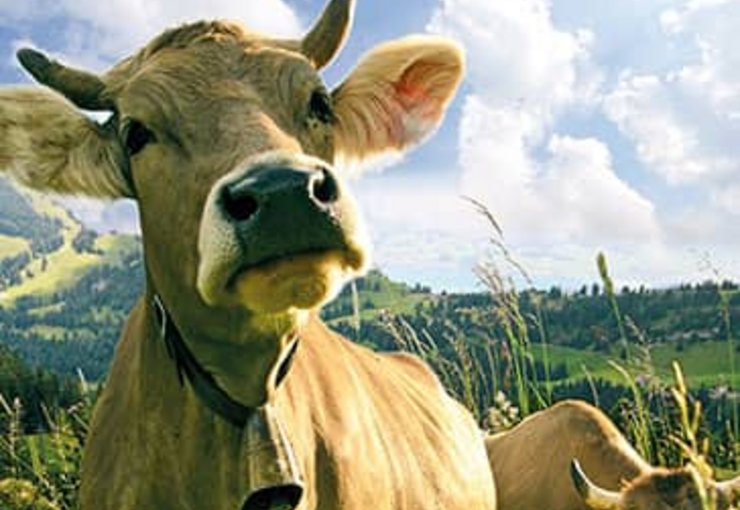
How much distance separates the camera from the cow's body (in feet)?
14.3

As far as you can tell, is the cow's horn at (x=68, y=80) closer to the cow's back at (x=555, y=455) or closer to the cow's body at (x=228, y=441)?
the cow's body at (x=228, y=441)

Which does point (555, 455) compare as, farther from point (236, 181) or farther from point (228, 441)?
point (236, 181)

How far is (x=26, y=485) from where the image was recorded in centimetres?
706

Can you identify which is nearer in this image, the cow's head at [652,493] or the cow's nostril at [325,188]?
the cow's nostril at [325,188]

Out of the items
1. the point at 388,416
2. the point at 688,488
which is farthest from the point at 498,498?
the point at 388,416

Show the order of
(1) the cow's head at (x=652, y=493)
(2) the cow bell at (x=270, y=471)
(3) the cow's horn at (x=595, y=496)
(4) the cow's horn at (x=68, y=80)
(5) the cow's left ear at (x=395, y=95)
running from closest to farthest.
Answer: (2) the cow bell at (x=270, y=471), (4) the cow's horn at (x=68, y=80), (5) the cow's left ear at (x=395, y=95), (1) the cow's head at (x=652, y=493), (3) the cow's horn at (x=595, y=496)

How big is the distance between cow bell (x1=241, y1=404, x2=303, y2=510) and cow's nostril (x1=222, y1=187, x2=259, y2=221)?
1.04 meters

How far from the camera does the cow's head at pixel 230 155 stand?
3551mm

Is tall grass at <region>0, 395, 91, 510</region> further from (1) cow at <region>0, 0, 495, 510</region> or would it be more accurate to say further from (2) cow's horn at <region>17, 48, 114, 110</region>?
(2) cow's horn at <region>17, 48, 114, 110</region>

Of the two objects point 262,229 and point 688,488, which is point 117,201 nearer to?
point 262,229

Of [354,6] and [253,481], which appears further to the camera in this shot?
[354,6]

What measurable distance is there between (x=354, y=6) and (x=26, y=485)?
386 cm

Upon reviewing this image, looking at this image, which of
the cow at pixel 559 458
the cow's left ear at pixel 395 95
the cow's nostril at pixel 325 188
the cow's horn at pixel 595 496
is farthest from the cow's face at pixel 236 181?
the cow at pixel 559 458

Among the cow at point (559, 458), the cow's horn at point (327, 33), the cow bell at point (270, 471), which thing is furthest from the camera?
the cow at point (559, 458)
